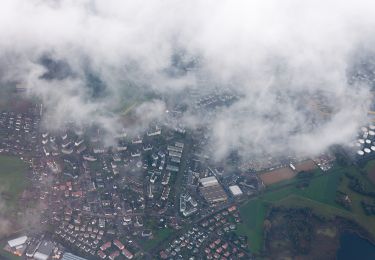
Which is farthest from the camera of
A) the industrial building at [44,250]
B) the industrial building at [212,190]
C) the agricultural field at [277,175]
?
the agricultural field at [277,175]

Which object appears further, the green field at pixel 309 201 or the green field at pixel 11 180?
the green field at pixel 309 201

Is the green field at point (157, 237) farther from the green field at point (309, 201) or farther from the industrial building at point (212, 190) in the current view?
the green field at point (309, 201)

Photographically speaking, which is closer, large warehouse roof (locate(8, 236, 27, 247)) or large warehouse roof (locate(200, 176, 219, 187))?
large warehouse roof (locate(8, 236, 27, 247))

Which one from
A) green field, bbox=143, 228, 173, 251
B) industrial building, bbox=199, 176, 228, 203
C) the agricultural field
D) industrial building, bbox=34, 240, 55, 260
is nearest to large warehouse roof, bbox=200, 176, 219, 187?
industrial building, bbox=199, 176, 228, 203

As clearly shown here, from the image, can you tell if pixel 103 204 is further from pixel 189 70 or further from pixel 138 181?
pixel 189 70

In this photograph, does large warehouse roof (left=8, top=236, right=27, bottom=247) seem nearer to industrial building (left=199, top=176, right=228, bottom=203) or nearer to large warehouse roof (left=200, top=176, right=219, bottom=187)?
industrial building (left=199, top=176, right=228, bottom=203)

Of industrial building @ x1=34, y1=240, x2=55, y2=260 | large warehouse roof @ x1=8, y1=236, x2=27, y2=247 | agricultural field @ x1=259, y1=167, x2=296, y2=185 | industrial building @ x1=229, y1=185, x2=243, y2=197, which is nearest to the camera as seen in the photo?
industrial building @ x1=34, y1=240, x2=55, y2=260

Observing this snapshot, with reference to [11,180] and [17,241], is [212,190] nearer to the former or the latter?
[17,241]

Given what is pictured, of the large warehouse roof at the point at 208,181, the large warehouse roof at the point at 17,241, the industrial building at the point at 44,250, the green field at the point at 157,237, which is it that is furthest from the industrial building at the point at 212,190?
the large warehouse roof at the point at 17,241
